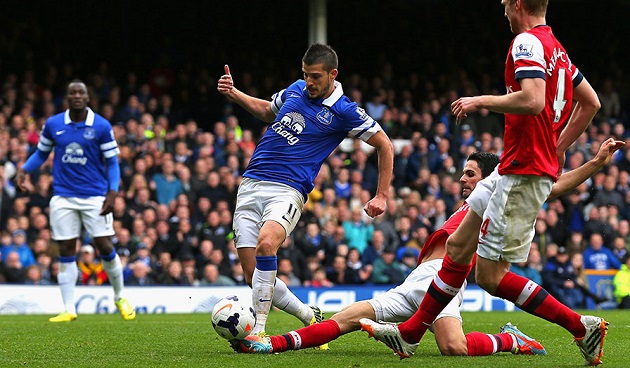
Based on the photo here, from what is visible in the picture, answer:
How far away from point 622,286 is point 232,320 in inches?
511

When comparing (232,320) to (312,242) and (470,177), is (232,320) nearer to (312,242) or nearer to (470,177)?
(470,177)

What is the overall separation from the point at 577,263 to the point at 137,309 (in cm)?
803

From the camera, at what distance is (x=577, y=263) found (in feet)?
62.3

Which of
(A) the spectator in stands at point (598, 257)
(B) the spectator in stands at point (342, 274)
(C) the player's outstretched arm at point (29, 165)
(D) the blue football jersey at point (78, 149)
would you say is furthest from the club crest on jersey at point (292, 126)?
(A) the spectator in stands at point (598, 257)

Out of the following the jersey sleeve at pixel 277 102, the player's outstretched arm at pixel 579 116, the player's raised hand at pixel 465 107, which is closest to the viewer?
the player's raised hand at pixel 465 107

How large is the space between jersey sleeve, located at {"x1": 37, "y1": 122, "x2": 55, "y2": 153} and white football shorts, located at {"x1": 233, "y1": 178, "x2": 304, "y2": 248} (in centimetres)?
486

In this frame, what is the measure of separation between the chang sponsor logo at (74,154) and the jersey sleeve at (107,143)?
0.24 m

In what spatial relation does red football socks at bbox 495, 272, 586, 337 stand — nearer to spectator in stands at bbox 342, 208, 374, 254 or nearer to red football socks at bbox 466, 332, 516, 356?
red football socks at bbox 466, 332, 516, 356

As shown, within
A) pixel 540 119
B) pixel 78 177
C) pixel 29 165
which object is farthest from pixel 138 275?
pixel 540 119

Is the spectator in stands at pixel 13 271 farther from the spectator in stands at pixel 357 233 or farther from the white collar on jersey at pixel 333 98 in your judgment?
the white collar on jersey at pixel 333 98

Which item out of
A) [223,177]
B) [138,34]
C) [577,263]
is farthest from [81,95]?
[138,34]

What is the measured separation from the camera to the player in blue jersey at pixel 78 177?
1255 cm

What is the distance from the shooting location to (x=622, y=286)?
740 inches

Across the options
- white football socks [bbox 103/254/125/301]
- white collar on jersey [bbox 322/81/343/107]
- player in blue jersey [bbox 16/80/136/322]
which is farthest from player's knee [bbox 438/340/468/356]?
white football socks [bbox 103/254/125/301]
